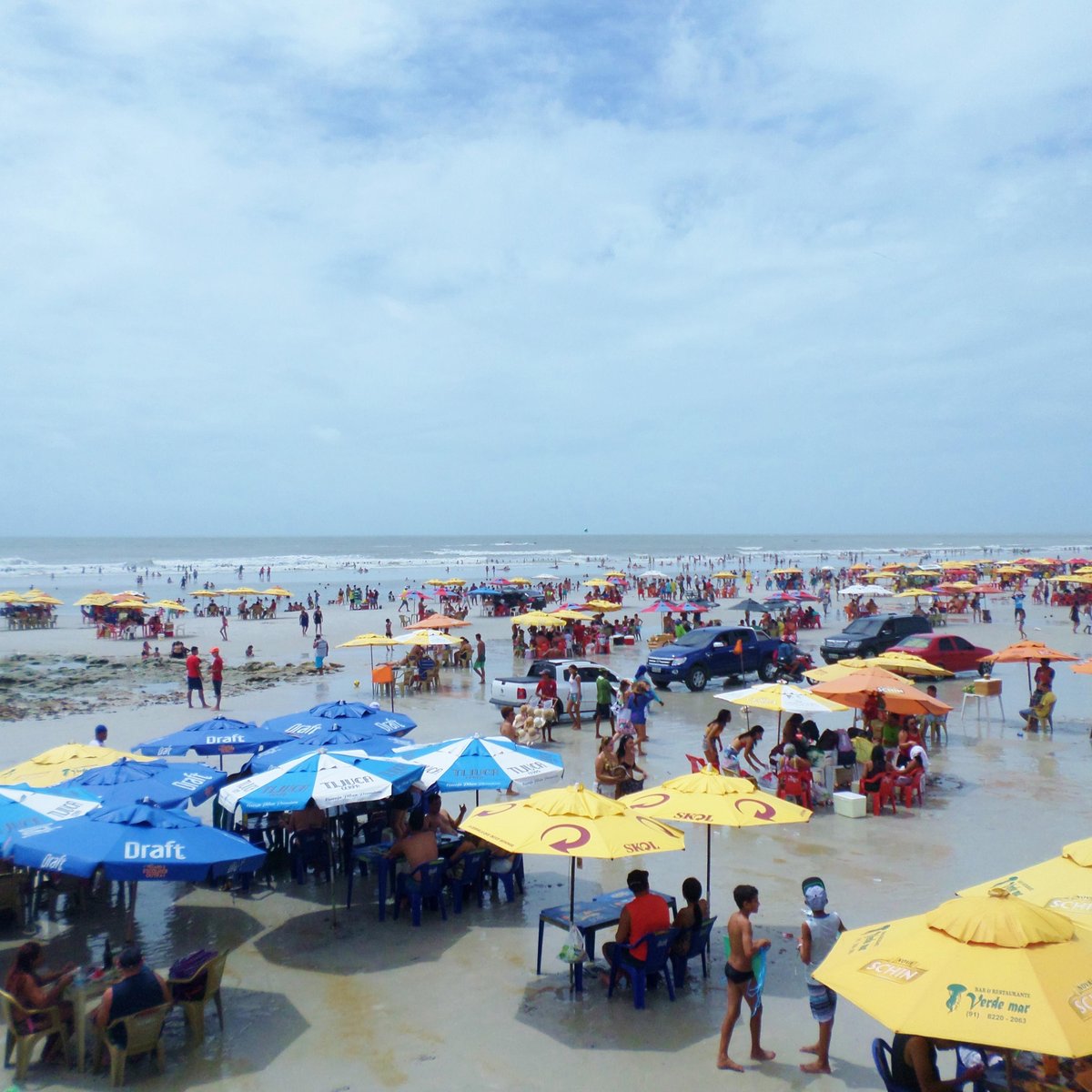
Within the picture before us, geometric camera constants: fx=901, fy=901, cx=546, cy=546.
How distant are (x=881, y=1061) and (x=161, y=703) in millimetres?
20220

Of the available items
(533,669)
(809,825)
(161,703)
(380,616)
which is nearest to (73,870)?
(809,825)

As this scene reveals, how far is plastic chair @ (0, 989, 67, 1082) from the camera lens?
247 inches

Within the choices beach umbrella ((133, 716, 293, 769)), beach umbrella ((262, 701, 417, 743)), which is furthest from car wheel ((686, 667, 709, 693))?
beach umbrella ((133, 716, 293, 769))

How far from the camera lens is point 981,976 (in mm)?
4578

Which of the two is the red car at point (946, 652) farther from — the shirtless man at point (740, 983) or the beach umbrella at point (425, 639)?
the shirtless man at point (740, 983)

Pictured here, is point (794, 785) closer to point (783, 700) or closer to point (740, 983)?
point (783, 700)

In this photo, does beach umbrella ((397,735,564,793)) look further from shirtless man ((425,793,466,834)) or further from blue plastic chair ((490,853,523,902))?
blue plastic chair ((490,853,523,902))

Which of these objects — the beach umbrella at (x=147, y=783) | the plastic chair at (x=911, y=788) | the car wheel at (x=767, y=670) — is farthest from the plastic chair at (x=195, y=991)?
the car wheel at (x=767, y=670)

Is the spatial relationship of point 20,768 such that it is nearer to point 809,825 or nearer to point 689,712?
point 809,825

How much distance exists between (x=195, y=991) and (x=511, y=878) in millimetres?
3616

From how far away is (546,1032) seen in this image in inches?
268

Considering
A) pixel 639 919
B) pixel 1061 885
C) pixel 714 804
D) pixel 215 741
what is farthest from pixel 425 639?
pixel 1061 885

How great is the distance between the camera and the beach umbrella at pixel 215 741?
11305mm

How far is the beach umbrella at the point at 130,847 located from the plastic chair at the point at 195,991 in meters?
0.68
